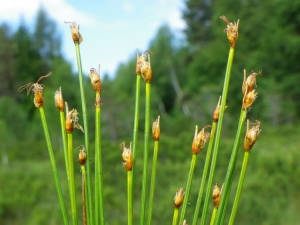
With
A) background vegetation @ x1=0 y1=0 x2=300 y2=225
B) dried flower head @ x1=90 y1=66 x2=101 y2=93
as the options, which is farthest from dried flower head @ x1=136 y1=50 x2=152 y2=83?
background vegetation @ x1=0 y1=0 x2=300 y2=225

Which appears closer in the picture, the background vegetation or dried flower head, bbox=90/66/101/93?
dried flower head, bbox=90/66/101/93

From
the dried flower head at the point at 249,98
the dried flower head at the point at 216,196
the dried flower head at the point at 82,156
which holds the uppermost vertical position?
the dried flower head at the point at 249,98

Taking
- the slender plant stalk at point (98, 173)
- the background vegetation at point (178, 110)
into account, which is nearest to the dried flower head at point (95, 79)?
the slender plant stalk at point (98, 173)

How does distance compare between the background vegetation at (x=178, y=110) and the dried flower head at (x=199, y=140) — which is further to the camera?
the background vegetation at (x=178, y=110)

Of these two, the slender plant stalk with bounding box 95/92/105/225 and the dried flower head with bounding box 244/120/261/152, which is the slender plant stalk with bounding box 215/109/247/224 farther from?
the slender plant stalk with bounding box 95/92/105/225

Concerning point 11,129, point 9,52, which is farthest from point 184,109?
point 11,129

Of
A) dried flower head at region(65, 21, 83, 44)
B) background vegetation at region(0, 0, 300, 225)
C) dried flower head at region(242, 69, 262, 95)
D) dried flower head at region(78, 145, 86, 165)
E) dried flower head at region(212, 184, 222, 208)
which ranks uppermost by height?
background vegetation at region(0, 0, 300, 225)

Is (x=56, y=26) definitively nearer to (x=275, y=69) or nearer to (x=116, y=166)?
(x=275, y=69)

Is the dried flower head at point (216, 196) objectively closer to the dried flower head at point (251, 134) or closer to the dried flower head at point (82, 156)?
the dried flower head at point (251, 134)

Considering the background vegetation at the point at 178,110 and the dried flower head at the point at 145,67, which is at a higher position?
the background vegetation at the point at 178,110

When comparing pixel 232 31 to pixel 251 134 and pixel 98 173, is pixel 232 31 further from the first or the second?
pixel 98 173
